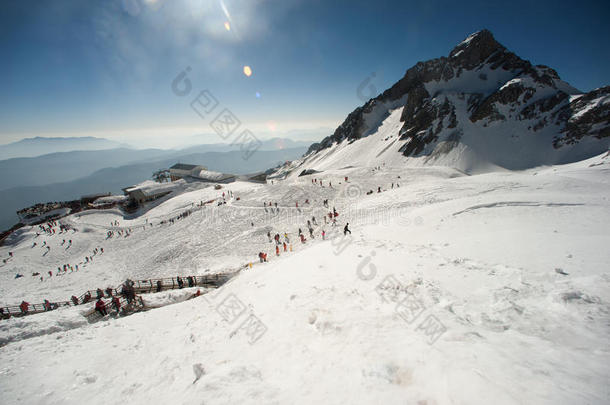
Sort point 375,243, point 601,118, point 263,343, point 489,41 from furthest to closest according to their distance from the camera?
point 489,41 → point 601,118 → point 375,243 → point 263,343

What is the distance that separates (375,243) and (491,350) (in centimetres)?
930

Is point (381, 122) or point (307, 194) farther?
point (381, 122)

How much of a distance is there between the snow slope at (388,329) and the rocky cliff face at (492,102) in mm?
A: 56543

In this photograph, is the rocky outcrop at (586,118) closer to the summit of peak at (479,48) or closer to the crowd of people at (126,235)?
the summit of peak at (479,48)

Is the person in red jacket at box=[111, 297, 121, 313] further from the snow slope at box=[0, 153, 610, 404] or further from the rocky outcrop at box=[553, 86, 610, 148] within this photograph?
the rocky outcrop at box=[553, 86, 610, 148]

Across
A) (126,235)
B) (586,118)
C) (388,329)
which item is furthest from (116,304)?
(586,118)

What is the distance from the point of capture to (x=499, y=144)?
59188 mm

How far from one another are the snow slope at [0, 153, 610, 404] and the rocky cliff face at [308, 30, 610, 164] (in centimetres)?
5654

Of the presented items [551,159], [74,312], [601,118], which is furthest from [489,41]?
[74,312]

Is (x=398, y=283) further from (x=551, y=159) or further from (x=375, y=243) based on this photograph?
(x=551, y=159)

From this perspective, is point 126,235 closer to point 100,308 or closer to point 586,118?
point 100,308

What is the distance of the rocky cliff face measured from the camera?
53719 millimetres

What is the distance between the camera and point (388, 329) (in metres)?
6.36

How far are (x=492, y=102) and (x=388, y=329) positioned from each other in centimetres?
8586
